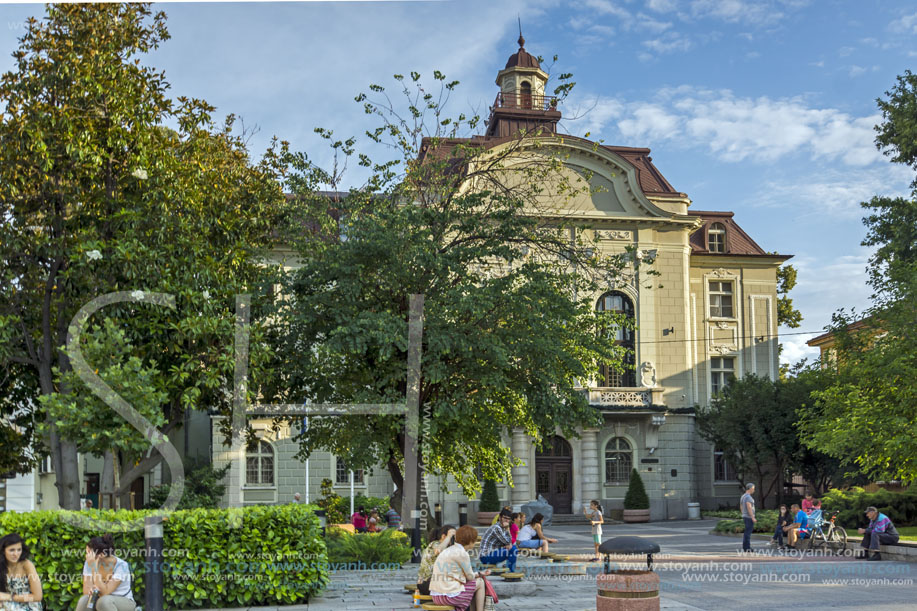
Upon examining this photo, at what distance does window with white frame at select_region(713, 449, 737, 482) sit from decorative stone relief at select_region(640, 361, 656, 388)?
4.77 meters

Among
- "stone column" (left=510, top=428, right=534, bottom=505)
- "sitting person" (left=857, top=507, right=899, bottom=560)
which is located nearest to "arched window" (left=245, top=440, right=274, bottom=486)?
"stone column" (left=510, top=428, right=534, bottom=505)

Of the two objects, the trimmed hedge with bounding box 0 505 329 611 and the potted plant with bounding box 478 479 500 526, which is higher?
the trimmed hedge with bounding box 0 505 329 611

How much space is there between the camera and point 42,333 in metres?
18.1

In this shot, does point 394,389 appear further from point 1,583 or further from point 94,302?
point 1,583

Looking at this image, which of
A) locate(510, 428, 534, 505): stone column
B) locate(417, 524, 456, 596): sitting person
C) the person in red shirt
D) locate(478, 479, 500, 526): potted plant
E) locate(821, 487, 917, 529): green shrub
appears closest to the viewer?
locate(417, 524, 456, 596): sitting person

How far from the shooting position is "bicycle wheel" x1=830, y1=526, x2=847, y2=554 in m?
22.4

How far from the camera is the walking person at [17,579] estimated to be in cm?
1003

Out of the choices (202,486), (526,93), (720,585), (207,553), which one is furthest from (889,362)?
(526,93)

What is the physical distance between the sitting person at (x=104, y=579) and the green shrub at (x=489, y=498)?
29.7 meters

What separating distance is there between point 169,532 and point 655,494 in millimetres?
31730

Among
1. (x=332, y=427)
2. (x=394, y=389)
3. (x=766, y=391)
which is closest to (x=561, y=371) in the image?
(x=394, y=389)

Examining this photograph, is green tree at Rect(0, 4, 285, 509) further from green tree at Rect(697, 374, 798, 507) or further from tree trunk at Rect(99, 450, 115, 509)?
green tree at Rect(697, 374, 798, 507)

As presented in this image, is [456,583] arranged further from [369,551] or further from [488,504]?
[488,504]

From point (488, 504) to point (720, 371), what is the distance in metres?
13.1
